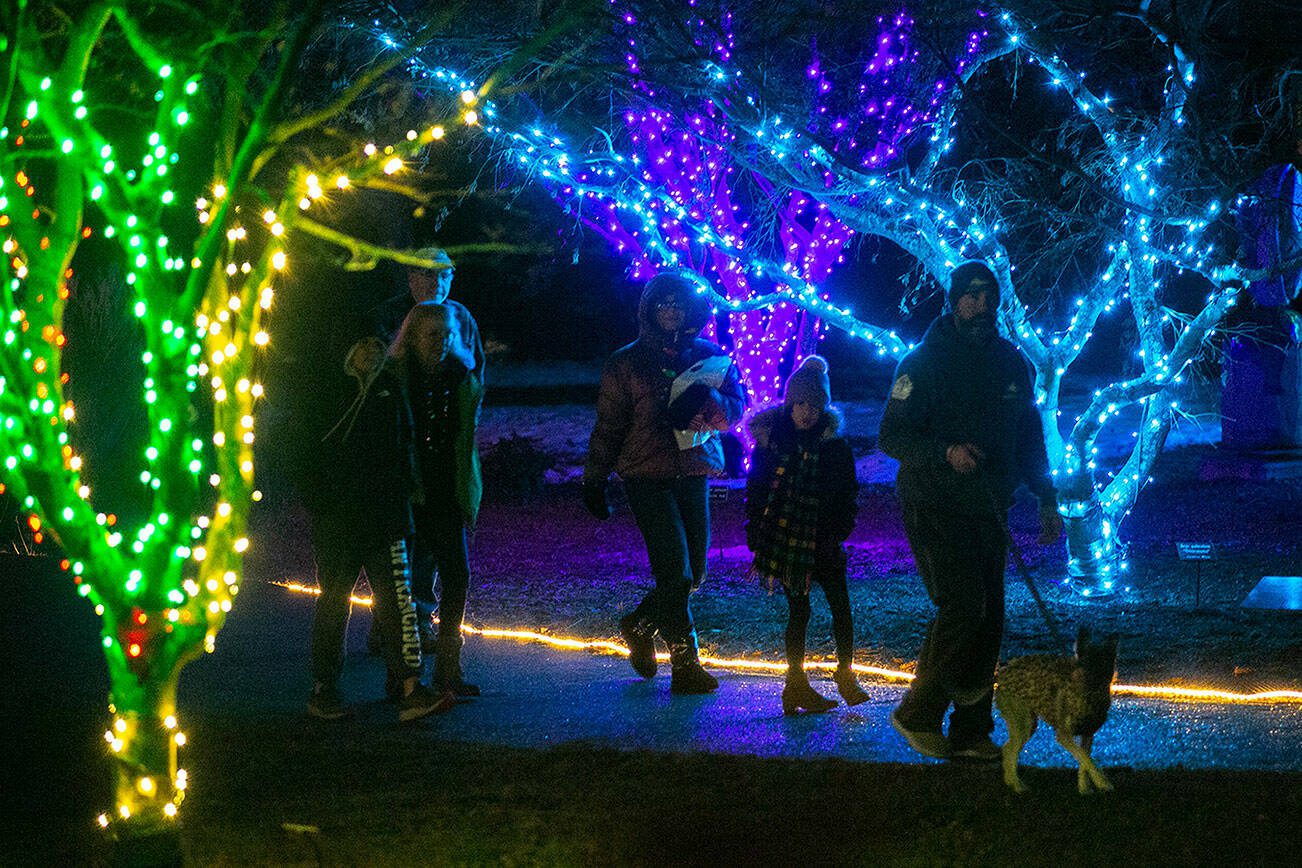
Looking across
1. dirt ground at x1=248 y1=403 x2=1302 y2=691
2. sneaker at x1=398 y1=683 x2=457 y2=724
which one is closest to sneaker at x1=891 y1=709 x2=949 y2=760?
dirt ground at x1=248 y1=403 x2=1302 y2=691

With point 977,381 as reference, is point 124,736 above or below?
below

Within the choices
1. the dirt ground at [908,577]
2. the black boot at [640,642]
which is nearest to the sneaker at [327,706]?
the black boot at [640,642]

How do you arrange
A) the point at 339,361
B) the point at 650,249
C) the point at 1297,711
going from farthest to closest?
the point at 650,249 < the point at 339,361 < the point at 1297,711

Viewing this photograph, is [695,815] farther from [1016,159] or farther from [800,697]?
[1016,159]

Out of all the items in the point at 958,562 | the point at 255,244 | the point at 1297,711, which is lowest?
the point at 1297,711

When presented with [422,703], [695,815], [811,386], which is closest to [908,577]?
[811,386]

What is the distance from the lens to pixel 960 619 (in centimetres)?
523

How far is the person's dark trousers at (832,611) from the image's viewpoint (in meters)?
6.31

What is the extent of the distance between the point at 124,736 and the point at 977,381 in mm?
3319

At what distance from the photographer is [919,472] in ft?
17.6

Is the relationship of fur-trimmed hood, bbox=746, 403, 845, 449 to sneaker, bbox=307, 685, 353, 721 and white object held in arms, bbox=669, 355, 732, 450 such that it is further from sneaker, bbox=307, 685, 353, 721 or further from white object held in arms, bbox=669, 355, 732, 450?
sneaker, bbox=307, 685, 353, 721

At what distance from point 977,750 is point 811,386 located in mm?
1916

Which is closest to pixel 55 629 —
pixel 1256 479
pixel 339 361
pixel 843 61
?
pixel 339 361

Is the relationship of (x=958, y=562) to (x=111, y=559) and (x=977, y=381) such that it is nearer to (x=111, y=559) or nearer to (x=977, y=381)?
(x=977, y=381)
